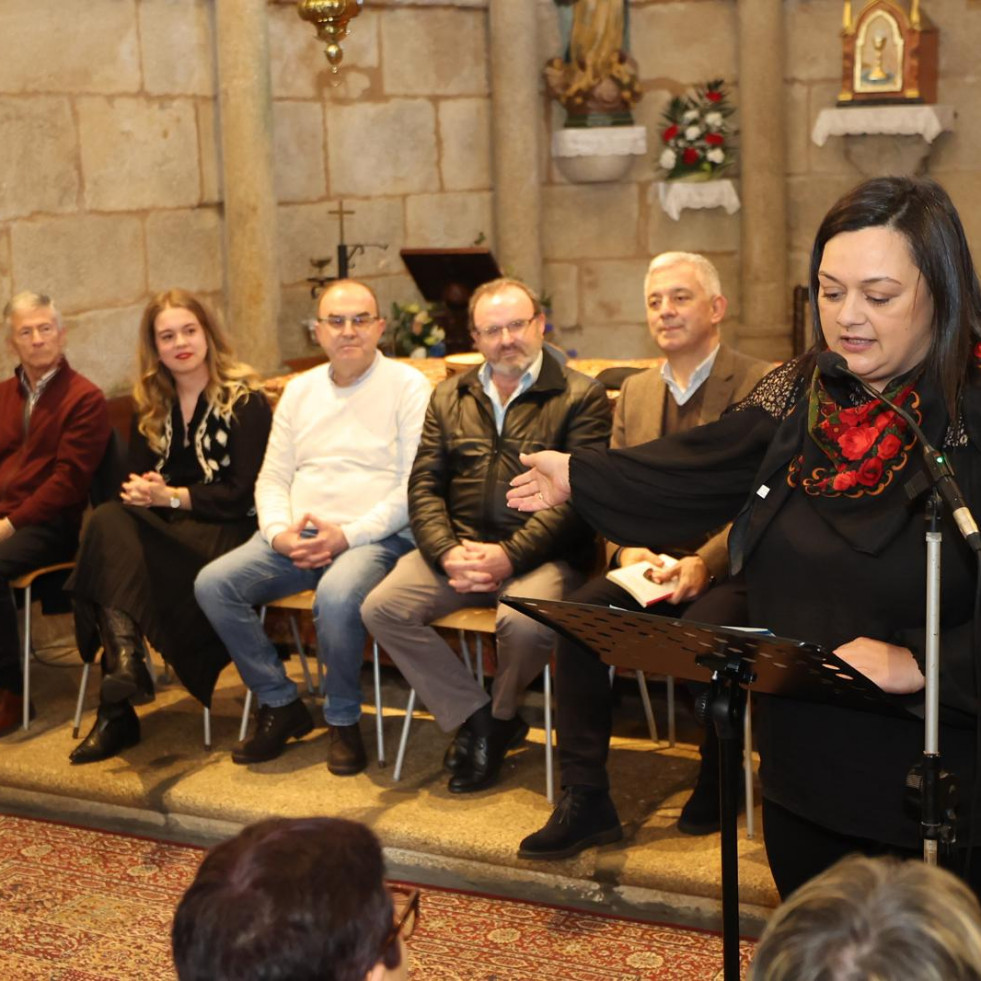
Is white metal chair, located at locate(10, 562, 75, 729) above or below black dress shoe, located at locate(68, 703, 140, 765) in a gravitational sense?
above

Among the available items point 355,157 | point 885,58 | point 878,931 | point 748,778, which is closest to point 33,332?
point 748,778

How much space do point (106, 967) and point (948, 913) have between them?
9.22 feet

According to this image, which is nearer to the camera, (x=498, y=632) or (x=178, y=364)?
(x=498, y=632)

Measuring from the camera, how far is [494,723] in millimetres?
4340

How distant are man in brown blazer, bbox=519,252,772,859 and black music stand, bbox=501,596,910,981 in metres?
1.29

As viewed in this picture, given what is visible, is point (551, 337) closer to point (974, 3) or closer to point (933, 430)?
point (974, 3)

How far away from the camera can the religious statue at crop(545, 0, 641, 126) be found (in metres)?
8.04

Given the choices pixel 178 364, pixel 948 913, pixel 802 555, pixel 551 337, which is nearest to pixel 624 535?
pixel 802 555

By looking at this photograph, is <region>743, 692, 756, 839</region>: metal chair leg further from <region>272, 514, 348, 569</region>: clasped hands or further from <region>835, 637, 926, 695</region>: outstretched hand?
<region>835, 637, 926, 695</region>: outstretched hand

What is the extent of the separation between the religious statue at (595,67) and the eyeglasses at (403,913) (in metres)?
6.83

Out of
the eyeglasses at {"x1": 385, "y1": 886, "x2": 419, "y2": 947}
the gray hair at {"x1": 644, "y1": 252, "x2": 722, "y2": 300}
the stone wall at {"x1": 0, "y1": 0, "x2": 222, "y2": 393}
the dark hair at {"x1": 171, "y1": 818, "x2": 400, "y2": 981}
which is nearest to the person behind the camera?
the dark hair at {"x1": 171, "y1": 818, "x2": 400, "y2": 981}

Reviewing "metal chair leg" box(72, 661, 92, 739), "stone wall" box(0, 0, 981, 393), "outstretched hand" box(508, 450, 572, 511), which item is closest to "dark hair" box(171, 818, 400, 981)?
"outstretched hand" box(508, 450, 572, 511)

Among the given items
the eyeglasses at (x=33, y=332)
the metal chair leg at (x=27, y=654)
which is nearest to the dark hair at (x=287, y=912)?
the metal chair leg at (x=27, y=654)

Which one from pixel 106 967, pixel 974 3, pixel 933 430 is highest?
pixel 974 3
